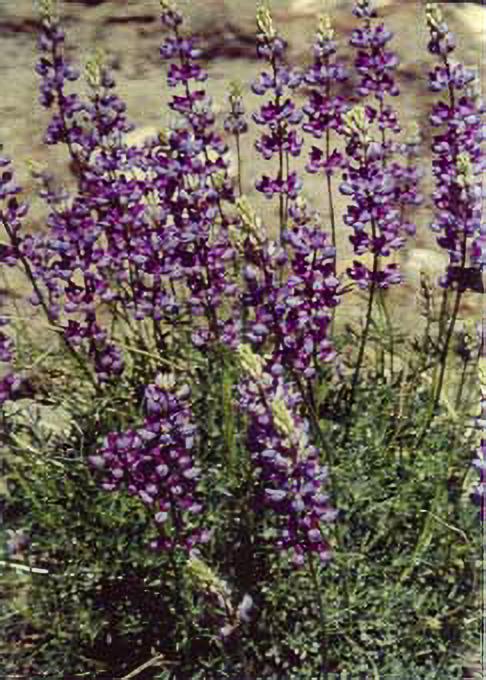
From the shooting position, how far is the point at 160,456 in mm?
2740

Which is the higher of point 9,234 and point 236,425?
point 9,234

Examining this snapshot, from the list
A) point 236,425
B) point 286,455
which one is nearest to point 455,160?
point 286,455

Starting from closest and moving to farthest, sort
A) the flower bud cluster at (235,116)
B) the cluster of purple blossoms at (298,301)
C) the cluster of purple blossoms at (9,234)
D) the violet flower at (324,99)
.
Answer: the cluster of purple blossoms at (298,301) < the cluster of purple blossoms at (9,234) < the violet flower at (324,99) < the flower bud cluster at (235,116)

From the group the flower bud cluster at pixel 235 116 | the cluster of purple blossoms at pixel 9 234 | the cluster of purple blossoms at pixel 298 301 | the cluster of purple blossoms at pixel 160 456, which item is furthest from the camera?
the flower bud cluster at pixel 235 116

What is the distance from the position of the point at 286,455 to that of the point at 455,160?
3.88 ft

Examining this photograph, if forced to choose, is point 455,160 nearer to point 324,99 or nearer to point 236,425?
point 324,99

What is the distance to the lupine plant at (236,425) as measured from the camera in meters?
3.10

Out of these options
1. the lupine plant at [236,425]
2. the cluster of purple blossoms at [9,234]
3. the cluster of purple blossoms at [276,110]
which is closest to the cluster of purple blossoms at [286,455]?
the lupine plant at [236,425]

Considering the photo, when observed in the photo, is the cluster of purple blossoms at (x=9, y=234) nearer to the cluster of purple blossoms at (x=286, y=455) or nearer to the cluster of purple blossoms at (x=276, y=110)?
the cluster of purple blossoms at (x=276, y=110)

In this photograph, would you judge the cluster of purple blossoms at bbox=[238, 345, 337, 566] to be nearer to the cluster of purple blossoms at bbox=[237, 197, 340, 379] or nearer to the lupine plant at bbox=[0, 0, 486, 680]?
the lupine plant at bbox=[0, 0, 486, 680]

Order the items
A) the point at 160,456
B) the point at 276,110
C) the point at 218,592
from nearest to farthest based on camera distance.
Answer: the point at 218,592, the point at 160,456, the point at 276,110

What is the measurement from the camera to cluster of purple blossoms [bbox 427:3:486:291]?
10.1 ft

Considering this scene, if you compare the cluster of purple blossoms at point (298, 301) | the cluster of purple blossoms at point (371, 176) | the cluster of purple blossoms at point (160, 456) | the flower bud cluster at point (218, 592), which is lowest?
the flower bud cluster at point (218, 592)

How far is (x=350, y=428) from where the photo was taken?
4.07 metres
